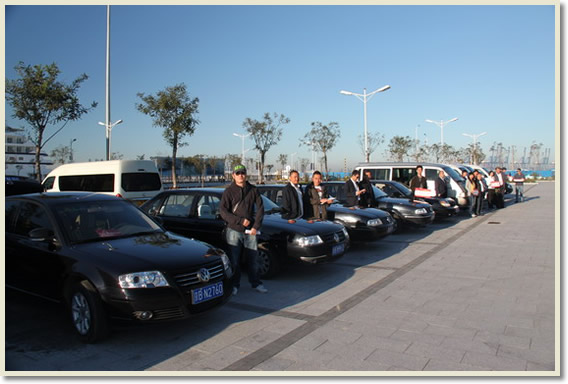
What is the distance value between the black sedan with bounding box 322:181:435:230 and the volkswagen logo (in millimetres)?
6976

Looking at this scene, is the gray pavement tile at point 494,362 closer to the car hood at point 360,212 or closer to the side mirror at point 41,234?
the side mirror at point 41,234

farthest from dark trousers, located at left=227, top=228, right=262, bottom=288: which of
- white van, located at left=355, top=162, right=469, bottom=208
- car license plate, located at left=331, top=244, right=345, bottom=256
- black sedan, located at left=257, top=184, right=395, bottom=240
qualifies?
white van, located at left=355, top=162, right=469, bottom=208

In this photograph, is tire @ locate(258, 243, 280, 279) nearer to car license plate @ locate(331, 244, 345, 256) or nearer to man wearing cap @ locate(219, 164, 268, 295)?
man wearing cap @ locate(219, 164, 268, 295)

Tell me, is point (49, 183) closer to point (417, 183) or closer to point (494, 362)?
point (417, 183)

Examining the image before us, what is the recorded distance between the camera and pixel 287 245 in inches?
260

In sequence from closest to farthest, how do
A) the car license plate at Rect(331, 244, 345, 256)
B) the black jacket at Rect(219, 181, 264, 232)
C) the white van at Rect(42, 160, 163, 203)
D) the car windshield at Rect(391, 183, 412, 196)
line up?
the black jacket at Rect(219, 181, 264, 232), the car license plate at Rect(331, 244, 345, 256), the car windshield at Rect(391, 183, 412, 196), the white van at Rect(42, 160, 163, 203)

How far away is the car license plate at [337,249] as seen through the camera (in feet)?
22.2

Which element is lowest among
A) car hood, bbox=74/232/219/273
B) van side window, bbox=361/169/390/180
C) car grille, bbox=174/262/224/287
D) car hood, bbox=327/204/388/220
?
car grille, bbox=174/262/224/287

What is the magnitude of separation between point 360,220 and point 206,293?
16.3 ft

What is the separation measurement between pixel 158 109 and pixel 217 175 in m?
48.1

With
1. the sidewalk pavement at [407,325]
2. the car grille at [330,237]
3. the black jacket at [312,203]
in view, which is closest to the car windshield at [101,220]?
the sidewalk pavement at [407,325]

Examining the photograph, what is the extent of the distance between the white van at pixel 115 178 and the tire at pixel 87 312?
9.13 meters

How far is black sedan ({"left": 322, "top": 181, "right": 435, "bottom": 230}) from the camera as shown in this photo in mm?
11031

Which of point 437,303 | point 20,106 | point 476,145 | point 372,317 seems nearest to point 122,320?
point 372,317
